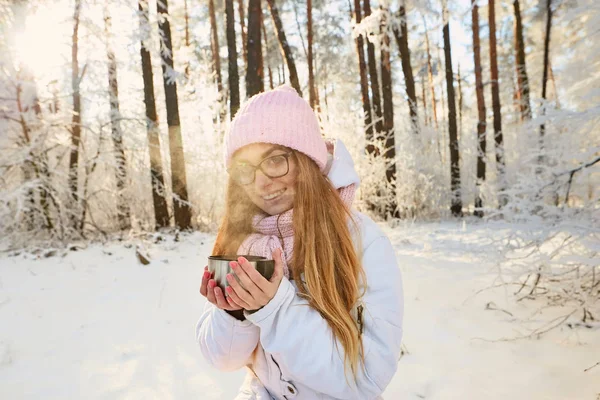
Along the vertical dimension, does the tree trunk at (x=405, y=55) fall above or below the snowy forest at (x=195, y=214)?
above

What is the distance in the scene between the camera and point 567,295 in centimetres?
296

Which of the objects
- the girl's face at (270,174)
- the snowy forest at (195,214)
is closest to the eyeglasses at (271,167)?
the girl's face at (270,174)

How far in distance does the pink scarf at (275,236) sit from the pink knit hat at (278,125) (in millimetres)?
198

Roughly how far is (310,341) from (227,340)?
1.01 ft

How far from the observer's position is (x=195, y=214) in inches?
350

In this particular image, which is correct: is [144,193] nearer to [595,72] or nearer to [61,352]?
[61,352]

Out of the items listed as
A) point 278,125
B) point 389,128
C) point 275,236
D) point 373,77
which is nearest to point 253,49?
point 389,128

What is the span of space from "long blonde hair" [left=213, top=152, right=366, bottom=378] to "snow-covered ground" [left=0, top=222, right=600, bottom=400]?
1487 mm

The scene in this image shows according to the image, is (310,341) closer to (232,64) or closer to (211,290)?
(211,290)

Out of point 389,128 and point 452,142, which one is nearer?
point 389,128

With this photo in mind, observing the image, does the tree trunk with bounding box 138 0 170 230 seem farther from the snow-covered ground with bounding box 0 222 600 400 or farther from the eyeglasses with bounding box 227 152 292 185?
the eyeglasses with bounding box 227 152 292 185

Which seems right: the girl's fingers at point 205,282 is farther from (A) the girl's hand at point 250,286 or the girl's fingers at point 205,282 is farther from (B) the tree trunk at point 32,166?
(B) the tree trunk at point 32,166

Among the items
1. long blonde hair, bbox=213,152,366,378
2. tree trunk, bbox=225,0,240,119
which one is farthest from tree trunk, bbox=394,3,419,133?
long blonde hair, bbox=213,152,366,378

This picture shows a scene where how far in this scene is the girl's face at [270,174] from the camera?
55.9 inches
